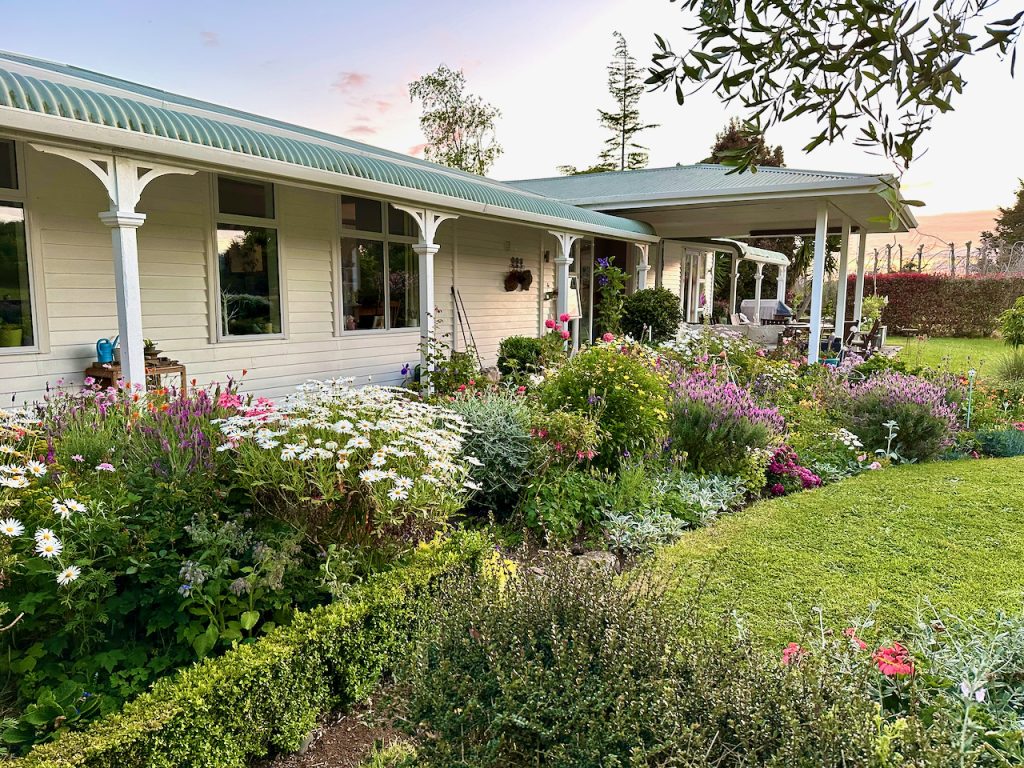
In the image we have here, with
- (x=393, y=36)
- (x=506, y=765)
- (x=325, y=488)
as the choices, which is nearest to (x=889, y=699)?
(x=506, y=765)

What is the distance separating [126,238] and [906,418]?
7.35 m

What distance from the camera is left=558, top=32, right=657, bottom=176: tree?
1368 inches

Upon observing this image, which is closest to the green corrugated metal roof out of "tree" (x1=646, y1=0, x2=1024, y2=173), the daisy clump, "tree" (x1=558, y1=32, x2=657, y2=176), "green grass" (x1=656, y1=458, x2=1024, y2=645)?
the daisy clump

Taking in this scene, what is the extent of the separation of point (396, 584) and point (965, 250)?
27027mm

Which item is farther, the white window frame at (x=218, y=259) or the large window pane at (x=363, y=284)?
the large window pane at (x=363, y=284)

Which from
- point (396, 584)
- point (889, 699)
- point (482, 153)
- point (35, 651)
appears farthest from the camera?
point (482, 153)

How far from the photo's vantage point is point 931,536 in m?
4.63

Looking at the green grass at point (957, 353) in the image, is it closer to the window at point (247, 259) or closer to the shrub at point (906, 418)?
the shrub at point (906, 418)

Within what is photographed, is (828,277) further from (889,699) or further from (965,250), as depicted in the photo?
(889,699)

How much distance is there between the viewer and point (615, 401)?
553cm

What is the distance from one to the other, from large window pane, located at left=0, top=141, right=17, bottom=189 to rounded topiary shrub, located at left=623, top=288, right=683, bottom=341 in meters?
9.43

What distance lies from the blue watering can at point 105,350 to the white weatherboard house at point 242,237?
20cm

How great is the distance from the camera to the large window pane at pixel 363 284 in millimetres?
Answer: 8562

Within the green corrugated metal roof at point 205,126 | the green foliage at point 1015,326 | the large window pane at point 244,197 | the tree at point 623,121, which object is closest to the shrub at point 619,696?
the green corrugated metal roof at point 205,126
